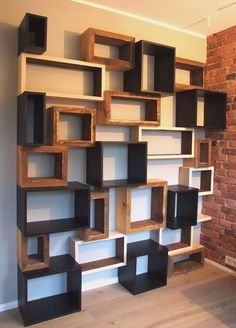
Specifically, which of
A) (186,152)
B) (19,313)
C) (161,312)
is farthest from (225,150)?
(19,313)

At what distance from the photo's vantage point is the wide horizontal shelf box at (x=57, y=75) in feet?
7.18

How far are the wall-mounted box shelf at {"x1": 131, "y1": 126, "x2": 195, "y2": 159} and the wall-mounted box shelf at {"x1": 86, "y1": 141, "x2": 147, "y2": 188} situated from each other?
14cm

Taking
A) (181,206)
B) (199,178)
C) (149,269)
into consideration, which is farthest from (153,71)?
(149,269)

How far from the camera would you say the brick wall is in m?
2.96

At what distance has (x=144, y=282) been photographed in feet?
9.18

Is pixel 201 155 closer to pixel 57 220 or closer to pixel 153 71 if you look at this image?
pixel 153 71

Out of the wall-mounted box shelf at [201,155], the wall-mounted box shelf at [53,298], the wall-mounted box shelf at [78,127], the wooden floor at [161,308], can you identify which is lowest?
the wooden floor at [161,308]

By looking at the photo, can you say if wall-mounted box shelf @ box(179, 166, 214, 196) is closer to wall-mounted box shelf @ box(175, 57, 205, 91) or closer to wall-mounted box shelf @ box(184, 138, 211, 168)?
wall-mounted box shelf @ box(184, 138, 211, 168)

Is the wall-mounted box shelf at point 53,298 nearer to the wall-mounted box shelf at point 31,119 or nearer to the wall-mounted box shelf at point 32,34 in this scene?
the wall-mounted box shelf at point 31,119

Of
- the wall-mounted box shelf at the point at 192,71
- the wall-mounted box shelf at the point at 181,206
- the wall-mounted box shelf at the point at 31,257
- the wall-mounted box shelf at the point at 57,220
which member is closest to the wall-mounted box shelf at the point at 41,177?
the wall-mounted box shelf at the point at 57,220

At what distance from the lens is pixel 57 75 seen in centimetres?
240

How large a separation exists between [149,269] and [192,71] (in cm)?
206

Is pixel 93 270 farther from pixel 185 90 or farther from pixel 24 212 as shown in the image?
pixel 185 90

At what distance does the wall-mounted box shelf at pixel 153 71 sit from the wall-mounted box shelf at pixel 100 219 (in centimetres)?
93
